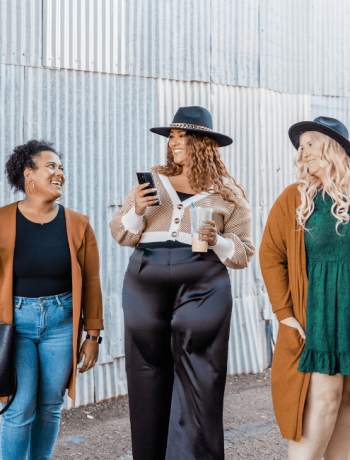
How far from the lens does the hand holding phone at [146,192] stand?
2.87 m

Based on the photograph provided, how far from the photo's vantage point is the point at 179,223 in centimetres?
303

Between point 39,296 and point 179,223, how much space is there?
0.92 metres

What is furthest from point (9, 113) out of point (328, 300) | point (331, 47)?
point (331, 47)

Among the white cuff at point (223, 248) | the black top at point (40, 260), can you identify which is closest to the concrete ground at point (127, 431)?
the black top at point (40, 260)

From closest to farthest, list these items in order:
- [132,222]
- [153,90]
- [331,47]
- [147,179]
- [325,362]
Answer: [325,362]
[147,179]
[132,222]
[153,90]
[331,47]

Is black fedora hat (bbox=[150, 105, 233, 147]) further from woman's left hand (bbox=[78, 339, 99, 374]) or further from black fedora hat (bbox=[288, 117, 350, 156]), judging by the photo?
woman's left hand (bbox=[78, 339, 99, 374])

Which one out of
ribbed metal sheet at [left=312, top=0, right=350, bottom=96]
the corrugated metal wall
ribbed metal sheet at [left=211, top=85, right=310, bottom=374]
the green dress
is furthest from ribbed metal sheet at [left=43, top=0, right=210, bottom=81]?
the green dress

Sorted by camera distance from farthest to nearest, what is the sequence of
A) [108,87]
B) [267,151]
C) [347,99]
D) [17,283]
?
[347,99] → [267,151] → [108,87] → [17,283]

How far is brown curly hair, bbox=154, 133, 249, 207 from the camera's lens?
10.2ft

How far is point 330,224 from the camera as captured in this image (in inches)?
112

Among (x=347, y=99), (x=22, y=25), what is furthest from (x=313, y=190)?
(x=347, y=99)

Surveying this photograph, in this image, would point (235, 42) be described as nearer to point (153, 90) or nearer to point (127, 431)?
point (153, 90)

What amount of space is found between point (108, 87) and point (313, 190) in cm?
291

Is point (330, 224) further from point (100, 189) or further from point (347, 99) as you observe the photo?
point (347, 99)
